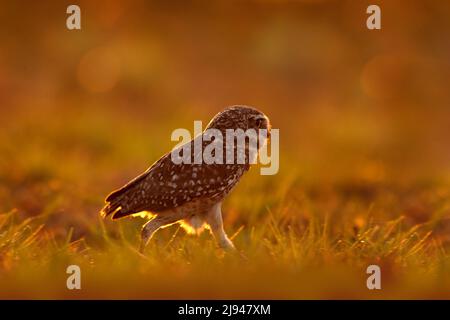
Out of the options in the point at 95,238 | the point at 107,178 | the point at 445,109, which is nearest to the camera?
the point at 95,238

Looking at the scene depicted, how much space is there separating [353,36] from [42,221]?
11115 mm

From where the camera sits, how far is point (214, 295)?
4820mm

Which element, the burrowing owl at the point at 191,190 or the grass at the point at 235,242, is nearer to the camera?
the grass at the point at 235,242

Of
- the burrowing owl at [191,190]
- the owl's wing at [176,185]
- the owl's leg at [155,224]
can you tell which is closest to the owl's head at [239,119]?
the burrowing owl at [191,190]

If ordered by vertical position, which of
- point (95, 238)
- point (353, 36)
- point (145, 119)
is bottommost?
point (95, 238)

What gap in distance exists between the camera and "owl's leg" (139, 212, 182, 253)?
6.47 metres

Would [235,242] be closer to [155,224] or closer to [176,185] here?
[155,224]

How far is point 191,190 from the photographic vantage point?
20.8 ft

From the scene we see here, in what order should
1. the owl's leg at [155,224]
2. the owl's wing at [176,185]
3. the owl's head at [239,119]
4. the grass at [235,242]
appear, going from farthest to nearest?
the owl's head at [239,119], the owl's leg at [155,224], the owl's wing at [176,185], the grass at [235,242]

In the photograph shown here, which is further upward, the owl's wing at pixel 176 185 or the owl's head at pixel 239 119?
the owl's head at pixel 239 119

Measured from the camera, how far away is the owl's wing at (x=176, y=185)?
6.34m

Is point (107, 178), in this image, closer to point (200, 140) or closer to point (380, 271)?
point (200, 140)

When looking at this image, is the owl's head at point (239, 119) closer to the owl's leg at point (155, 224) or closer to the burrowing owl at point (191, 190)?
the burrowing owl at point (191, 190)

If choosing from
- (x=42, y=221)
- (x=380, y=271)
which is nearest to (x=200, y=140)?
(x=380, y=271)
